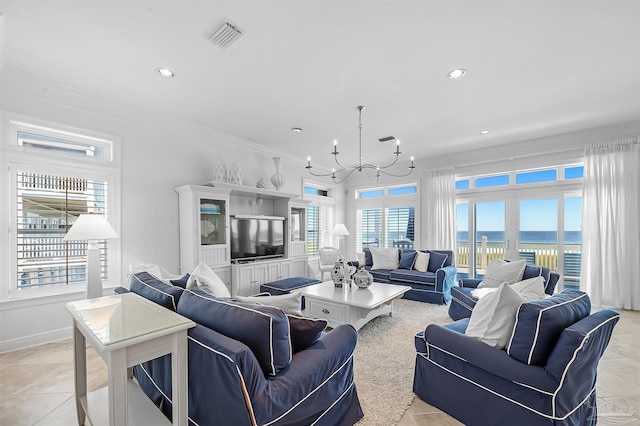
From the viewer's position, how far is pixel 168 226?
4.11 metres

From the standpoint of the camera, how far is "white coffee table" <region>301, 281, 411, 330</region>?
10.5 ft

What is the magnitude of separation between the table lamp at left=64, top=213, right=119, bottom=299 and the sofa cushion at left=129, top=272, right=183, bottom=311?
2.92ft

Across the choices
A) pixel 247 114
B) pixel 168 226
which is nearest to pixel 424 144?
pixel 247 114

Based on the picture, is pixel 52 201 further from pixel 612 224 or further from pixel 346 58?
pixel 612 224

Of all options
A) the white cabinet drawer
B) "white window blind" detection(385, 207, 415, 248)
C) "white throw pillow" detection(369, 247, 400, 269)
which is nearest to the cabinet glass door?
the white cabinet drawer

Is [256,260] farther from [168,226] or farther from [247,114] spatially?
[247,114]

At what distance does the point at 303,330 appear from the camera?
165cm

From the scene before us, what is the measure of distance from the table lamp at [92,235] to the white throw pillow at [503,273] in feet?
14.7

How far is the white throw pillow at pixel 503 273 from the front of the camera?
11.8ft

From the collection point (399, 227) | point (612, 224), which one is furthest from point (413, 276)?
point (612, 224)

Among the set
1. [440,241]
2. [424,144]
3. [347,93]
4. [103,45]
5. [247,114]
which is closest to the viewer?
[103,45]

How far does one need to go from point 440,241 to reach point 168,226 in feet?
17.1

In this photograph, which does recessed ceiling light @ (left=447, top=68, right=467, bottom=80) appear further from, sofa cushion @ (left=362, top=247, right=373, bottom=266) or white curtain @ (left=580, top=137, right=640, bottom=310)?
sofa cushion @ (left=362, top=247, right=373, bottom=266)

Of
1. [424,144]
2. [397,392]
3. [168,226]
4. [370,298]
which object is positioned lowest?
[397,392]
